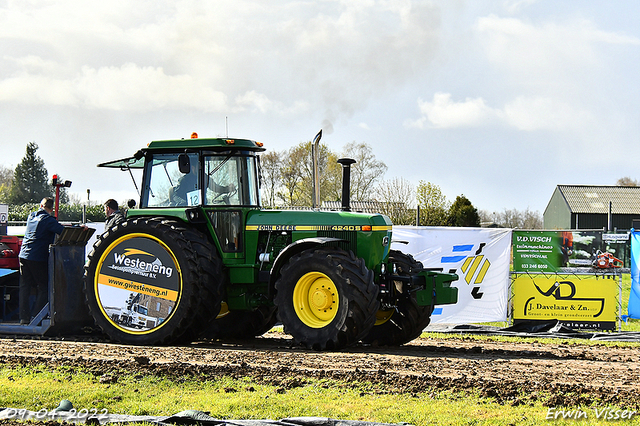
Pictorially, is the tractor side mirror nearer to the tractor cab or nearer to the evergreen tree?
the tractor cab

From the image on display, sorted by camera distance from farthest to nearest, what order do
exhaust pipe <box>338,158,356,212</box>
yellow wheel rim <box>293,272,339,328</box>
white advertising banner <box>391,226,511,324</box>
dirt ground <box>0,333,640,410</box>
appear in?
white advertising banner <box>391,226,511,324</box> < exhaust pipe <box>338,158,356,212</box> < yellow wheel rim <box>293,272,339,328</box> < dirt ground <box>0,333,640,410</box>

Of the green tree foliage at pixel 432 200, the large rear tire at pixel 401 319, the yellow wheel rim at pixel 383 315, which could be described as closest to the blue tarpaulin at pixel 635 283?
the large rear tire at pixel 401 319

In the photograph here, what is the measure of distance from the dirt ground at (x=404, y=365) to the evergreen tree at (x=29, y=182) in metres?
55.2

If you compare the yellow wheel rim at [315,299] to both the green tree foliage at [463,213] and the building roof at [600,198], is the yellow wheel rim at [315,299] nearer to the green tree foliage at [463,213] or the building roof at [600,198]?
the green tree foliage at [463,213]

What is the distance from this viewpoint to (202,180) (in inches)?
366

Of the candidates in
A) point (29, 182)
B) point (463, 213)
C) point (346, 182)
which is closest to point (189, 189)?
point (346, 182)

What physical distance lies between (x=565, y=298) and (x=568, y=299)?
0.17 ft

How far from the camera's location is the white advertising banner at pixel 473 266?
12.9 m

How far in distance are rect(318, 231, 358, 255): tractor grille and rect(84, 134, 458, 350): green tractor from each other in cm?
1

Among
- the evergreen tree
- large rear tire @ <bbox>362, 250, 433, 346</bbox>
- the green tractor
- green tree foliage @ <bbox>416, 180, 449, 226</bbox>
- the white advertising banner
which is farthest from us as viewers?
the evergreen tree

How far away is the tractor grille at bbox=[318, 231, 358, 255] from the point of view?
29.0 ft

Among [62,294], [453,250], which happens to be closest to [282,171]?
[453,250]

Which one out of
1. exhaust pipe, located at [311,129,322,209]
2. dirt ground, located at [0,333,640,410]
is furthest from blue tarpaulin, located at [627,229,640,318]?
exhaust pipe, located at [311,129,322,209]

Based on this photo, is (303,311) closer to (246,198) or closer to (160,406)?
(246,198)
